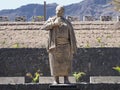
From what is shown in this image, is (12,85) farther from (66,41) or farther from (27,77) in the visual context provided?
(27,77)

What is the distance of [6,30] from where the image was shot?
3434 cm

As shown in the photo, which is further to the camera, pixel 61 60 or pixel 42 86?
pixel 42 86

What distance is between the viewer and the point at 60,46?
583 inches

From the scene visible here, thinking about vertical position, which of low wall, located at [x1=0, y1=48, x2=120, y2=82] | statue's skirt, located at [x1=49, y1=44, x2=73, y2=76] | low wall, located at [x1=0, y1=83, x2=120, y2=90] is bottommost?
low wall, located at [x1=0, y1=48, x2=120, y2=82]

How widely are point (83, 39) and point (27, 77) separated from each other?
18.2 ft

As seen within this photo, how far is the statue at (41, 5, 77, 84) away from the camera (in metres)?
14.7

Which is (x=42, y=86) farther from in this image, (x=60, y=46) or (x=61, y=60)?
(x=60, y=46)

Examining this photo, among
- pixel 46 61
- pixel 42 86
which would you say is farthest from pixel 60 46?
pixel 46 61

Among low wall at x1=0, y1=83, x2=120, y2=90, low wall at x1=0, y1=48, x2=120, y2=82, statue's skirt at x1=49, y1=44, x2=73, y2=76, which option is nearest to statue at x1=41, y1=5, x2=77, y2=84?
statue's skirt at x1=49, y1=44, x2=73, y2=76

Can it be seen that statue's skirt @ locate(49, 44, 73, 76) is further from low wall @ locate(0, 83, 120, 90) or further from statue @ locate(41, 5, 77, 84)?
low wall @ locate(0, 83, 120, 90)

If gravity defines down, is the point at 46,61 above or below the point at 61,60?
below

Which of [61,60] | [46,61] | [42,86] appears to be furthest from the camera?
[46,61]

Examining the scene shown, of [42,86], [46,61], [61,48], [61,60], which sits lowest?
[46,61]

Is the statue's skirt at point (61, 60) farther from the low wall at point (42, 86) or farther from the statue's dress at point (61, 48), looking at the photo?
the low wall at point (42, 86)
